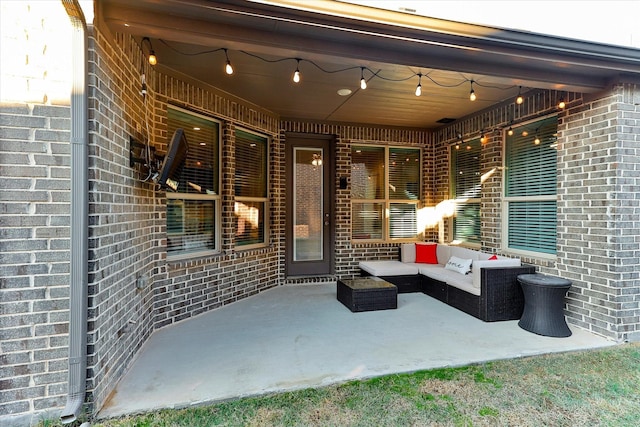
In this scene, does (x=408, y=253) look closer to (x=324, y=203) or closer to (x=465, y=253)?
(x=465, y=253)

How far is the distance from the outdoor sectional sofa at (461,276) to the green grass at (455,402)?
1.24 meters

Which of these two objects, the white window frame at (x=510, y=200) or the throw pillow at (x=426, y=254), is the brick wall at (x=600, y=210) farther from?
the throw pillow at (x=426, y=254)

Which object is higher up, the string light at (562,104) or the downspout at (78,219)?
the string light at (562,104)

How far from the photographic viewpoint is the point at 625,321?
340 cm

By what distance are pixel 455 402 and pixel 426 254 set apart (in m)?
3.82

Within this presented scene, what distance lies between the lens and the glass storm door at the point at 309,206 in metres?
5.98

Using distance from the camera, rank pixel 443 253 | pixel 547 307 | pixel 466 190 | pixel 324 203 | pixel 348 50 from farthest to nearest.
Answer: pixel 324 203 < pixel 466 190 < pixel 443 253 < pixel 547 307 < pixel 348 50

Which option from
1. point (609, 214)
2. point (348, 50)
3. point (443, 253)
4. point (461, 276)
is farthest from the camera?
point (443, 253)

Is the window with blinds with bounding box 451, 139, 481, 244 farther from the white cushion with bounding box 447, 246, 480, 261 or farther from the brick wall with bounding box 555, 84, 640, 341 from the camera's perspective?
the brick wall with bounding box 555, 84, 640, 341

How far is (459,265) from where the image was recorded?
197 inches

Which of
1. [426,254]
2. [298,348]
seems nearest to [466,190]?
[426,254]

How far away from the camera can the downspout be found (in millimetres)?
2037

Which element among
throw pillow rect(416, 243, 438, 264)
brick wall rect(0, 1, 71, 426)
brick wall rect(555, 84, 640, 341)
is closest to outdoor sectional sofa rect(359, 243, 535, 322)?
throw pillow rect(416, 243, 438, 264)

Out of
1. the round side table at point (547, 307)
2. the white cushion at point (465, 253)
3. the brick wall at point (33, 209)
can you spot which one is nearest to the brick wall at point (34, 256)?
the brick wall at point (33, 209)
